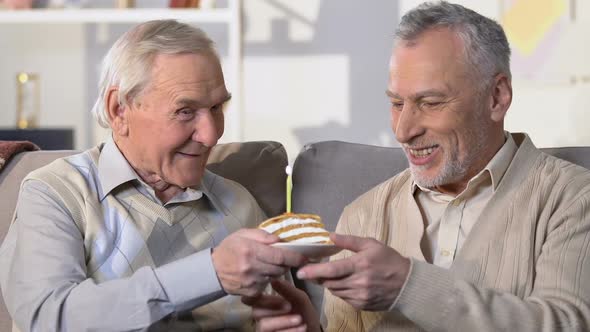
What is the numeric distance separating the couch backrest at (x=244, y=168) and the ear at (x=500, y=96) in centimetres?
59

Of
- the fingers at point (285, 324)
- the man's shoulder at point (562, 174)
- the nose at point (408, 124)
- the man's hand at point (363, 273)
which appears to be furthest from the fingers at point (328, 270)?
the man's shoulder at point (562, 174)

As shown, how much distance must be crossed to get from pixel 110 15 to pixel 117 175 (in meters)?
2.66

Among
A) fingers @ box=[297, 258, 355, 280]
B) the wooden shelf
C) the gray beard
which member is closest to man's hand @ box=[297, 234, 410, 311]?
fingers @ box=[297, 258, 355, 280]

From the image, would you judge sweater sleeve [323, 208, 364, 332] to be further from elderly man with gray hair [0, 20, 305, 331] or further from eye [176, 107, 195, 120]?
eye [176, 107, 195, 120]

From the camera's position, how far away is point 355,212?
2195mm

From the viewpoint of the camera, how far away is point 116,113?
2.07 metres

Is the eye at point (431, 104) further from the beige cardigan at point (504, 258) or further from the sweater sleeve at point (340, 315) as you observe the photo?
the sweater sleeve at point (340, 315)

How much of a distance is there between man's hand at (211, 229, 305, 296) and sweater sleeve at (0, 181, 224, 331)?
0.03 meters

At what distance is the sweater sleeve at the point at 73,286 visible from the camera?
176cm

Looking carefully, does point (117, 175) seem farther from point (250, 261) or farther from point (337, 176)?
point (337, 176)

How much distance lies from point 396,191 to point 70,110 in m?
3.11

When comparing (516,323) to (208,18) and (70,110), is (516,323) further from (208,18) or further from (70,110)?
(70,110)

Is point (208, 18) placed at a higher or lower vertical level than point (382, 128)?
higher

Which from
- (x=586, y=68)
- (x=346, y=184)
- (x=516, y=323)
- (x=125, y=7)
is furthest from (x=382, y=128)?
(x=516, y=323)
